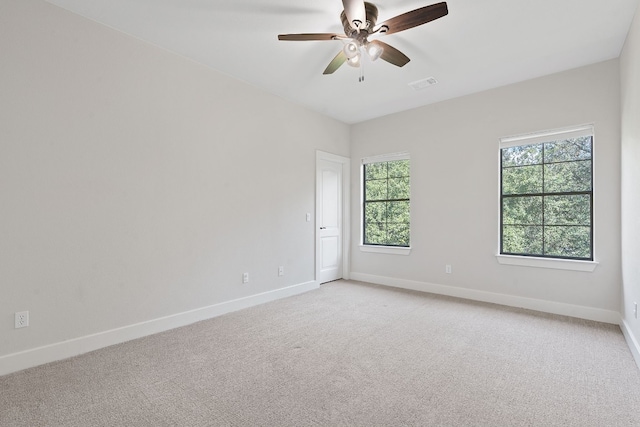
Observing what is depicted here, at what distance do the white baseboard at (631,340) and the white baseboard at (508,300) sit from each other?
23 centimetres

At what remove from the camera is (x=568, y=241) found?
3.65m

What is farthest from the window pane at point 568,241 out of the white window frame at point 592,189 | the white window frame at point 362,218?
the white window frame at point 362,218

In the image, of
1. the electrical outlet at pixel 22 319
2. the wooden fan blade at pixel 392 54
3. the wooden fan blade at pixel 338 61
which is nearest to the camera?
the electrical outlet at pixel 22 319

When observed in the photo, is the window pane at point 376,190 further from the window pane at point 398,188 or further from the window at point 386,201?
the window pane at point 398,188

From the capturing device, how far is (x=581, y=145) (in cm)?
360

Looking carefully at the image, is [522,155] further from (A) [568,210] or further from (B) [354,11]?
(B) [354,11]

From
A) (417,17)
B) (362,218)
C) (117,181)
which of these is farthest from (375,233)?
(117,181)

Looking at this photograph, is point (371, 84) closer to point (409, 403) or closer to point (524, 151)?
point (524, 151)

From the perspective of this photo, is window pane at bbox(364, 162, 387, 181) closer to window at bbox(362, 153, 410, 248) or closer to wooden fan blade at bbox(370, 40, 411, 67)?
window at bbox(362, 153, 410, 248)

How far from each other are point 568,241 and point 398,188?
2.34m

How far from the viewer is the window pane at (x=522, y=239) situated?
387 centimetres

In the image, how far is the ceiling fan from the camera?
2.13 m

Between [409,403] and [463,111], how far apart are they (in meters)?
3.89

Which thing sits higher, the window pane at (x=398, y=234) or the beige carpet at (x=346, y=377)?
the window pane at (x=398, y=234)
